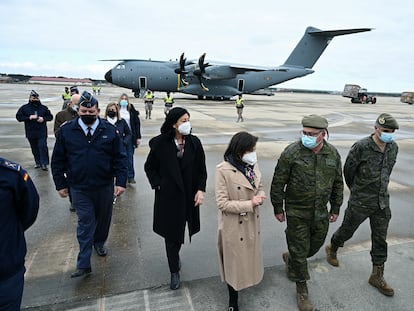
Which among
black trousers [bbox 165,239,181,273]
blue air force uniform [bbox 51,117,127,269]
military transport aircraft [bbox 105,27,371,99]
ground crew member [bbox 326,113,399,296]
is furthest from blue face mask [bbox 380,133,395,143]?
military transport aircraft [bbox 105,27,371,99]

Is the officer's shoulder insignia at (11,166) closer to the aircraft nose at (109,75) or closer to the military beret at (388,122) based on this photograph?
the military beret at (388,122)

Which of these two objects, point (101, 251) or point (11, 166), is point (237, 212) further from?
point (101, 251)

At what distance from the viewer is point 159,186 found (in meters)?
2.89

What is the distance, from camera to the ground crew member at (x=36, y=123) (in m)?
6.23

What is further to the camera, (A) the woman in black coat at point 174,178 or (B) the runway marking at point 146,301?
(A) the woman in black coat at point 174,178

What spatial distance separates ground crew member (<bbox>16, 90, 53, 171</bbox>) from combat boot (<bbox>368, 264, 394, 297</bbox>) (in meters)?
6.63

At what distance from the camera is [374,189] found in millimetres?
3070

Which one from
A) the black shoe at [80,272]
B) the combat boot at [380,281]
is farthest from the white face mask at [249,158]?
the black shoe at [80,272]

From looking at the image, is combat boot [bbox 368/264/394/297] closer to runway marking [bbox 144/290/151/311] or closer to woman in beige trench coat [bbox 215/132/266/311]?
woman in beige trench coat [bbox 215/132/266/311]

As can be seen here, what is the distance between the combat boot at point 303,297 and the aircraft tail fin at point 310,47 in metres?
32.2

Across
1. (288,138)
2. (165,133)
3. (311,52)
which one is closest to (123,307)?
(165,133)

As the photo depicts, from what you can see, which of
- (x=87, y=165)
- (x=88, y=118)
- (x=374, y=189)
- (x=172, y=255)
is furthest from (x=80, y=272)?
(x=374, y=189)

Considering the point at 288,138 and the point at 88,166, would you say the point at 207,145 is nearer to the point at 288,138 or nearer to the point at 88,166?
the point at 288,138

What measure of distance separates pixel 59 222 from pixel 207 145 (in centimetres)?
581
